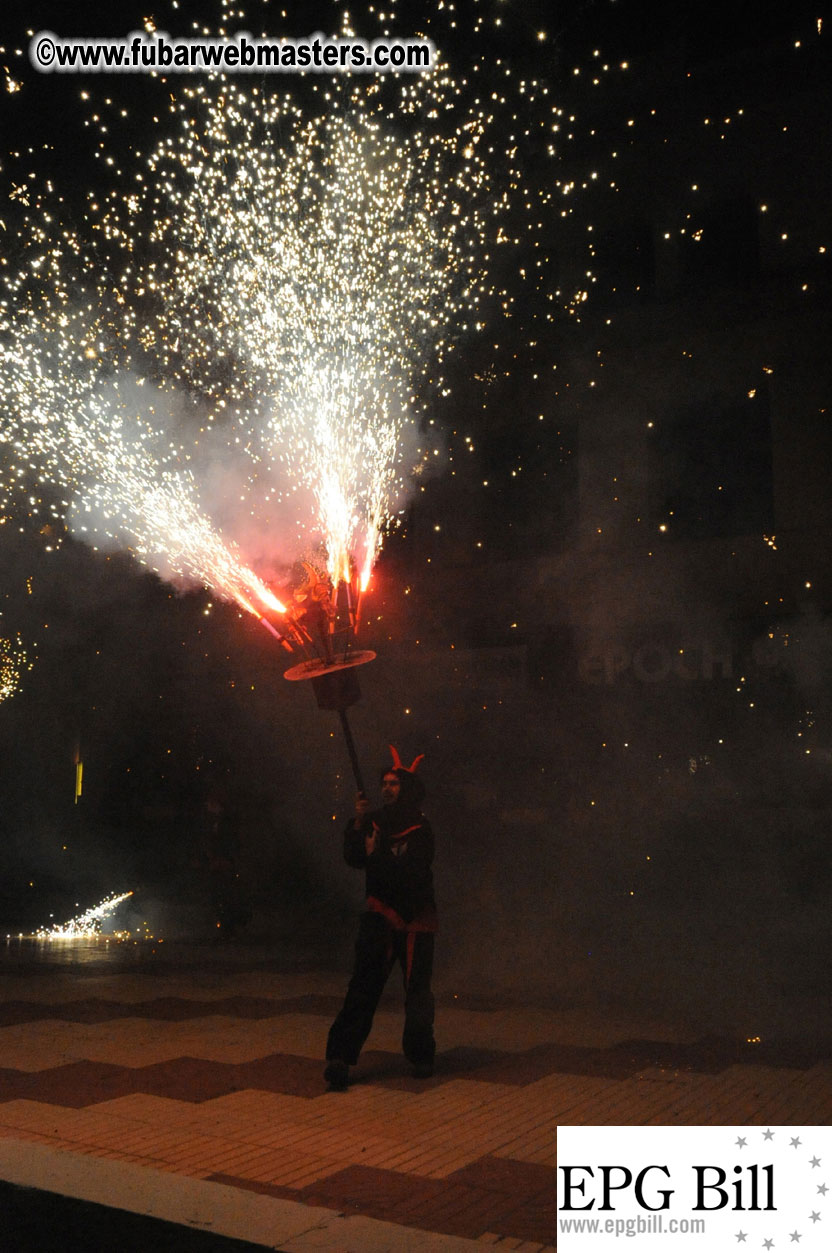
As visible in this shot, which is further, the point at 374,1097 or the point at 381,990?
the point at 381,990

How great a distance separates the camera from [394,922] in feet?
19.6

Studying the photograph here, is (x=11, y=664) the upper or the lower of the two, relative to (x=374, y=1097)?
upper

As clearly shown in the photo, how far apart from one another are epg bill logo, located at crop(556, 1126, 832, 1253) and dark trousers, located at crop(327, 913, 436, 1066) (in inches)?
77.3

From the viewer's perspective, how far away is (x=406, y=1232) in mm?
3695

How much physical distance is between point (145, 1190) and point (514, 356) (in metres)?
11.9

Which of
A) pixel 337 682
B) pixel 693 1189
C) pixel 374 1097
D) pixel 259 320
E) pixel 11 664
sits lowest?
pixel 374 1097

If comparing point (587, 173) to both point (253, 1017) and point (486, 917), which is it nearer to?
point (486, 917)

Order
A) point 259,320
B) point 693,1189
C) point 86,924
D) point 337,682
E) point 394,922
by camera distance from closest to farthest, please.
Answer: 1. point 693,1189
2. point 394,922
3. point 337,682
4. point 259,320
5. point 86,924

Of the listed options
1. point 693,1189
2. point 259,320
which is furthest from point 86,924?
point 693,1189

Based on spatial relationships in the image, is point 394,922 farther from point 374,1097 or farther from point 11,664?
point 11,664

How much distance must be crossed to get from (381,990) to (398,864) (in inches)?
27.5

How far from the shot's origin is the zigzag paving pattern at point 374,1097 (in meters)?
4.24

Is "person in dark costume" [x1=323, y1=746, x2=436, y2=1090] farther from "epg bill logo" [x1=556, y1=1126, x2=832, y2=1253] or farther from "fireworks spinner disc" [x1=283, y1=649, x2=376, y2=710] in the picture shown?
"epg bill logo" [x1=556, y1=1126, x2=832, y2=1253]

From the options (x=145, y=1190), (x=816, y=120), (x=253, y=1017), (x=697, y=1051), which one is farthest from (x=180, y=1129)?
(x=816, y=120)
